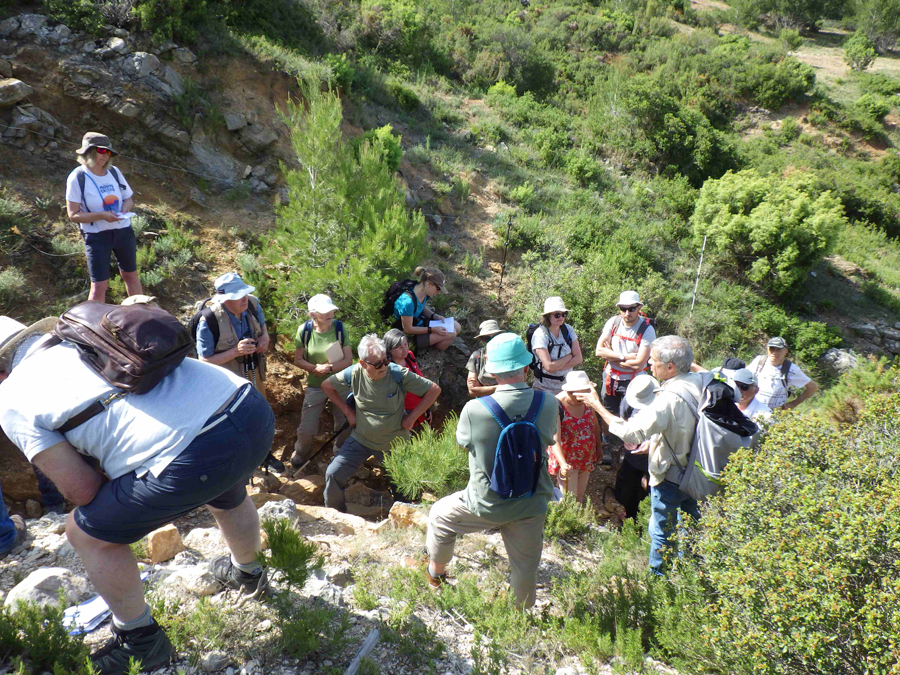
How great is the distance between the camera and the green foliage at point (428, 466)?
4434mm

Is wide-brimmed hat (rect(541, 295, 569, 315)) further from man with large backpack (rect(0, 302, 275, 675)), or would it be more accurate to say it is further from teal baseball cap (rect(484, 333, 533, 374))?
man with large backpack (rect(0, 302, 275, 675))

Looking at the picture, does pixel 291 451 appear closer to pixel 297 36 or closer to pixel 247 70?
pixel 247 70

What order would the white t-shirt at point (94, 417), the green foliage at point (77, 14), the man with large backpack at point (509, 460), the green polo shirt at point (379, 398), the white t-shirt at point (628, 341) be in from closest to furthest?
→ 1. the white t-shirt at point (94, 417)
2. the man with large backpack at point (509, 460)
3. the green polo shirt at point (379, 398)
4. the white t-shirt at point (628, 341)
5. the green foliage at point (77, 14)

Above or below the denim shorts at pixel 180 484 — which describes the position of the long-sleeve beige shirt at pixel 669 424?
below

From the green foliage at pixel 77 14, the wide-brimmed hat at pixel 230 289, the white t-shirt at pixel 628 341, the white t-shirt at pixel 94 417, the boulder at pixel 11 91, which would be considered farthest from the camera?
the green foliage at pixel 77 14

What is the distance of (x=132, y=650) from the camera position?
215cm

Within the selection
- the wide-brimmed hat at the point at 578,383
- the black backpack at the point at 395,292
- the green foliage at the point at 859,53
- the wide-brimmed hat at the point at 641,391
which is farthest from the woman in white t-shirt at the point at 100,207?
the green foliage at the point at 859,53

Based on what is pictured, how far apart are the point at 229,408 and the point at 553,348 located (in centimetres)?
363

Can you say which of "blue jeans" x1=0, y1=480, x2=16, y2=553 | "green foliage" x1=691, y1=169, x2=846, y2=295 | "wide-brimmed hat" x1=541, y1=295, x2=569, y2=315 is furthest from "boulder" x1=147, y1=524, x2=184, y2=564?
"green foliage" x1=691, y1=169, x2=846, y2=295

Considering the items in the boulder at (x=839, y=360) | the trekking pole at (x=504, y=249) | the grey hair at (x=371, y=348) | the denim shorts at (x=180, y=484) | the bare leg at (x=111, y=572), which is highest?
the denim shorts at (x=180, y=484)

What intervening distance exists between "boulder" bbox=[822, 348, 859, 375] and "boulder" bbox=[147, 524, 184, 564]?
11157 mm

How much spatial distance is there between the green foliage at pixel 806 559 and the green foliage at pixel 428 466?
82.7 inches

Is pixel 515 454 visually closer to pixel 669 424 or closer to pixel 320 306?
pixel 669 424

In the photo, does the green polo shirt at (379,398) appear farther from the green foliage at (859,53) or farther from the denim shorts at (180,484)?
the green foliage at (859,53)
